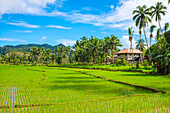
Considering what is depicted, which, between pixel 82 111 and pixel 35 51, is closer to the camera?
pixel 82 111

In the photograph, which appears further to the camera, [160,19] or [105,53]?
[105,53]

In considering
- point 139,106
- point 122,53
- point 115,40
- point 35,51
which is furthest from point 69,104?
point 35,51

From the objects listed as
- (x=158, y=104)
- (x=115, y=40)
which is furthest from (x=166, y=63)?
(x=115, y=40)

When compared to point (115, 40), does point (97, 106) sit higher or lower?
lower

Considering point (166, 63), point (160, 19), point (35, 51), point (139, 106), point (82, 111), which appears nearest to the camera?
point (82, 111)

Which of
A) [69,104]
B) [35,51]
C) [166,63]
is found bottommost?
[69,104]

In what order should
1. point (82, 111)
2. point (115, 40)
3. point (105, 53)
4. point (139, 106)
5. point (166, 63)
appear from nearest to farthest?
point (82, 111)
point (139, 106)
point (166, 63)
point (115, 40)
point (105, 53)

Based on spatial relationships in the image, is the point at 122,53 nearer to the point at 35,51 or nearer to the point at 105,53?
the point at 105,53

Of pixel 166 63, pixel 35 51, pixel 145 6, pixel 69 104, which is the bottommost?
pixel 69 104

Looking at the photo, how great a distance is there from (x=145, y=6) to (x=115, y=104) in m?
29.3

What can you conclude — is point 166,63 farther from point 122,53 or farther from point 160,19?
point 122,53

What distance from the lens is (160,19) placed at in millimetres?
29719

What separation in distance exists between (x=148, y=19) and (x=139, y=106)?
28936mm

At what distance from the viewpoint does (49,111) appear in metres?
5.20
